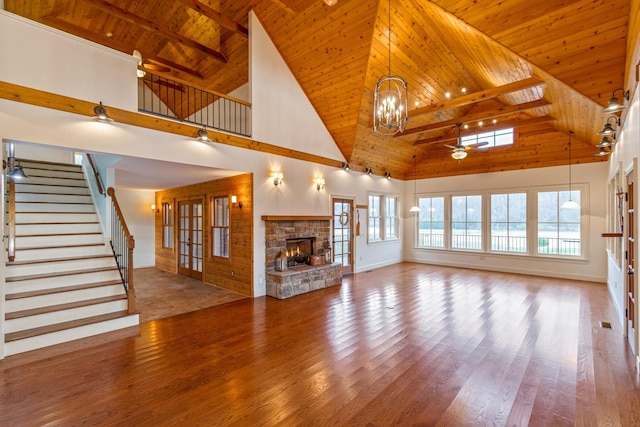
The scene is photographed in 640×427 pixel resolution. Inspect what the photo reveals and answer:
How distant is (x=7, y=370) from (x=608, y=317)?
310 inches

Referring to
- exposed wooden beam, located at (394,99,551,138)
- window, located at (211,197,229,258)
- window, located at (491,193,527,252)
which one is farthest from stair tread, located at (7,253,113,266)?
window, located at (491,193,527,252)

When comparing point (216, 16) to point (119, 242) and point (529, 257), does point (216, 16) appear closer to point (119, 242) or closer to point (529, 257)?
point (119, 242)

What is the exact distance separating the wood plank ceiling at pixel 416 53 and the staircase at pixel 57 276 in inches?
129

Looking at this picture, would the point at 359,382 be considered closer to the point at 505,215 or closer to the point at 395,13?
the point at 395,13

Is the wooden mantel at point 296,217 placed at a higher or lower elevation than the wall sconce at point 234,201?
lower

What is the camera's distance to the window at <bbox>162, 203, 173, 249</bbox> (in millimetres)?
8312

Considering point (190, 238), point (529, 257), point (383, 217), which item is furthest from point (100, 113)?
point (529, 257)

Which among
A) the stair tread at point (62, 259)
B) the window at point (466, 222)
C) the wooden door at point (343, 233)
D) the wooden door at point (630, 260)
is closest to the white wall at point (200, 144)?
the wooden door at point (343, 233)

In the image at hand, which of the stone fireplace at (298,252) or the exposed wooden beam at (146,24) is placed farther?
the stone fireplace at (298,252)

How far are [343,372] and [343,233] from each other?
5140 mm

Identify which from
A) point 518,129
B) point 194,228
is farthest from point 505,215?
point 194,228

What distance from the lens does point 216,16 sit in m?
5.57

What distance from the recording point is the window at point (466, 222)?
28.9ft

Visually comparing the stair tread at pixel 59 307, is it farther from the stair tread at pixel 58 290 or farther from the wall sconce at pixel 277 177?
the wall sconce at pixel 277 177
